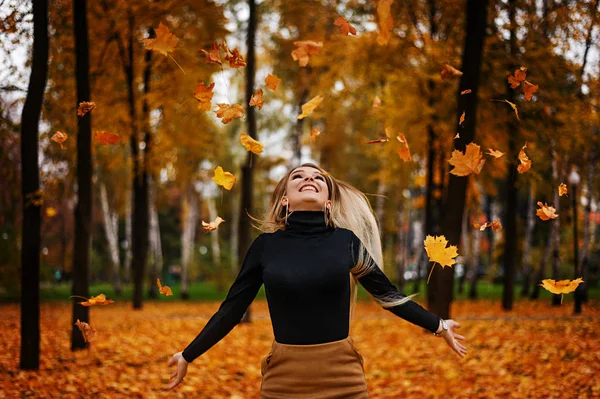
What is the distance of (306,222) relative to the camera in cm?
290

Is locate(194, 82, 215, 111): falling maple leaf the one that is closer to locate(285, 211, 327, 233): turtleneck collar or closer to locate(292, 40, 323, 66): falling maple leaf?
locate(292, 40, 323, 66): falling maple leaf

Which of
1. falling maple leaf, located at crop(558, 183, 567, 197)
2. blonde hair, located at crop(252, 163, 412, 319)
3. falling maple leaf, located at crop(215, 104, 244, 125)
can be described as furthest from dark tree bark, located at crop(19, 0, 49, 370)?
falling maple leaf, located at crop(558, 183, 567, 197)

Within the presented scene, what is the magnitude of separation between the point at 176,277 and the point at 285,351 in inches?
2009

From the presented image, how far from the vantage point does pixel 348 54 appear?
12.3 meters

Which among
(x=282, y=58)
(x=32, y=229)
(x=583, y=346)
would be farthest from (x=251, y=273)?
(x=282, y=58)

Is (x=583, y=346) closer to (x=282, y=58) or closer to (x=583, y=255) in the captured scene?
(x=583, y=255)

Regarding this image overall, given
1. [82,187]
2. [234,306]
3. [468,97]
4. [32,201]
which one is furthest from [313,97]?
[234,306]

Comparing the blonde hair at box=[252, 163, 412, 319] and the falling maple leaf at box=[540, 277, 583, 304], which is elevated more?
the blonde hair at box=[252, 163, 412, 319]

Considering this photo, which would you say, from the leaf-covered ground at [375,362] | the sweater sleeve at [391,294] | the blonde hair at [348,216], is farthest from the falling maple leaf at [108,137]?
the leaf-covered ground at [375,362]

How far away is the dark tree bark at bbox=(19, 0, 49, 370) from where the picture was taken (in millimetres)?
6191

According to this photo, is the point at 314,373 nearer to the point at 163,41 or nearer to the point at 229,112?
the point at 229,112

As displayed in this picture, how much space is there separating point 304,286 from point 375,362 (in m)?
5.61

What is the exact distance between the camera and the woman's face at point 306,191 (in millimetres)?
2923

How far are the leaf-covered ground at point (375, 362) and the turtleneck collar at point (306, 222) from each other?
3661 millimetres
